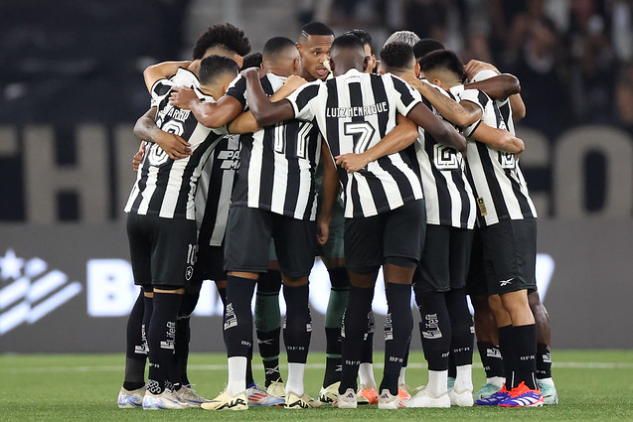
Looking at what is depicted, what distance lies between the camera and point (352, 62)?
5.29 meters

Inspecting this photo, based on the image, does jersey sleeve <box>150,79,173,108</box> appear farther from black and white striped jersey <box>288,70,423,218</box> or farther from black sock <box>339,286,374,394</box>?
black sock <box>339,286,374,394</box>

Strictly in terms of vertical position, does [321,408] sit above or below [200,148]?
below

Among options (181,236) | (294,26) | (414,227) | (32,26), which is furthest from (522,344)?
→ (32,26)

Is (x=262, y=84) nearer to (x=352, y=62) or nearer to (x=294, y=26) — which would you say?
(x=352, y=62)

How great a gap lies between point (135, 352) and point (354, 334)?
1322 millimetres

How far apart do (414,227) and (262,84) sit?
43.4 inches

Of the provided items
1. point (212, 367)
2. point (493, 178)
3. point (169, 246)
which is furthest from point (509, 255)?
point (212, 367)

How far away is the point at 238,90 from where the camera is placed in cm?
538

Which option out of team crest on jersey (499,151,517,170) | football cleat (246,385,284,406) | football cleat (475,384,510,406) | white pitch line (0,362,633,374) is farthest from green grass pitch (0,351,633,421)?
team crest on jersey (499,151,517,170)

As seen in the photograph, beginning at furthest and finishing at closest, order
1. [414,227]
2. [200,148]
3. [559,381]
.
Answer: [559,381] < [200,148] < [414,227]

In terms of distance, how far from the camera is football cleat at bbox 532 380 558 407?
5691mm

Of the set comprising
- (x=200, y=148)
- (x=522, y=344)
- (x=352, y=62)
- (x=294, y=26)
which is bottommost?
(x=522, y=344)

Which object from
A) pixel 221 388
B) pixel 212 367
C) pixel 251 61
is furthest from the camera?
pixel 212 367

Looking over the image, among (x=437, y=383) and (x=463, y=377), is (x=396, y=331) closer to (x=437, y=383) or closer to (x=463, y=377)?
(x=437, y=383)
